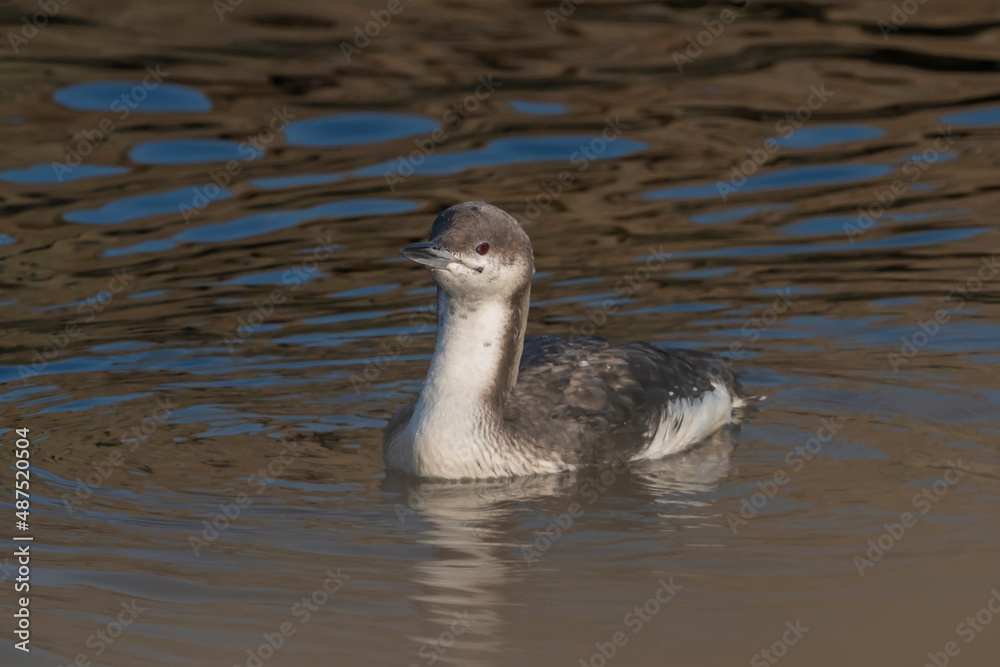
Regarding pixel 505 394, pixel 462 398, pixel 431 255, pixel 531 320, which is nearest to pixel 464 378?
pixel 462 398

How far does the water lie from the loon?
8.1 inches

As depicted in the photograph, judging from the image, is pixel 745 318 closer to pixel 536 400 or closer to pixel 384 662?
pixel 536 400

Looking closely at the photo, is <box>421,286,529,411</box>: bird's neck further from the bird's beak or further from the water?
the water

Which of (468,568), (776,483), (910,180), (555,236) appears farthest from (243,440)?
(910,180)

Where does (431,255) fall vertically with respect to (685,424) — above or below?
above

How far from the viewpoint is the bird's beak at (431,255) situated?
7957 millimetres

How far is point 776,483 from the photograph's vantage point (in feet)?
27.6

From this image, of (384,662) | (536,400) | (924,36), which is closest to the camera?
(384,662)

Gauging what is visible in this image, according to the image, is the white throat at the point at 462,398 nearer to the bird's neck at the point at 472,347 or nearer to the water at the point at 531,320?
the bird's neck at the point at 472,347

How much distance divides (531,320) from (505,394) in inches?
99.9

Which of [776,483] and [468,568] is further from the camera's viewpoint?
[776,483]

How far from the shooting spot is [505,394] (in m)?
8.84

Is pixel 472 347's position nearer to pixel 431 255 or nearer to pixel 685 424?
pixel 431 255

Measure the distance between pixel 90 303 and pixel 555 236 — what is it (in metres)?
3.78
